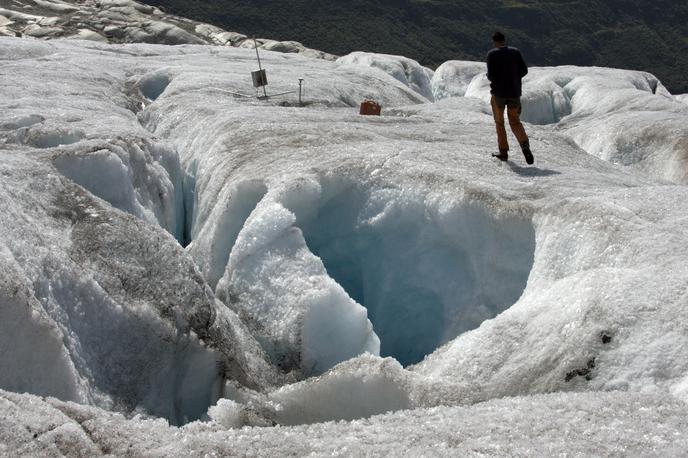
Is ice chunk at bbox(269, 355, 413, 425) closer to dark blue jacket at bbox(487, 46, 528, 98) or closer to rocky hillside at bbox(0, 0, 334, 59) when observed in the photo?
dark blue jacket at bbox(487, 46, 528, 98)

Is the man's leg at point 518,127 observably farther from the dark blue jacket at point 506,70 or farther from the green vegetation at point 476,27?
the green vegetation at point 476,27

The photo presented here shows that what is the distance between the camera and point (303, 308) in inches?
435

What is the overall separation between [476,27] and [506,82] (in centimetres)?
13873

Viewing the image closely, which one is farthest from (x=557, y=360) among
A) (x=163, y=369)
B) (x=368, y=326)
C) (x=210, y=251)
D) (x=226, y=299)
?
(x=210, y=251)

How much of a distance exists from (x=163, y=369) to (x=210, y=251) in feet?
14.8

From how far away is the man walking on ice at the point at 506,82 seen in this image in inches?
552

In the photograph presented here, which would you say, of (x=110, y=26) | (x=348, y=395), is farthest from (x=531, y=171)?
(x=110, y=26)

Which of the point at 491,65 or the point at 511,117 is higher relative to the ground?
the point at 491,65

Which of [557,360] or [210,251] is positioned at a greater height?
[557,360]

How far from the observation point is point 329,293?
36.3ft

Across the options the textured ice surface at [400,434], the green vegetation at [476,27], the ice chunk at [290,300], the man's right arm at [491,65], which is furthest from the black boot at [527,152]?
the green vegetation at [476,27]

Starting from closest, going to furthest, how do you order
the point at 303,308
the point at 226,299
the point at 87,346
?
the point at 87,346 < the point at 303,308 < the point at 226,299

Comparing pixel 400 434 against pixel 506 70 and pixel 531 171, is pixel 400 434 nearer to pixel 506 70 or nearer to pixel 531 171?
pixel 531 171

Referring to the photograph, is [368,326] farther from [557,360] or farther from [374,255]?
[557,360]
